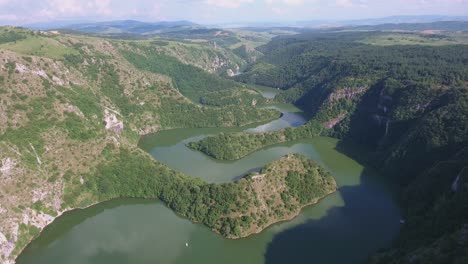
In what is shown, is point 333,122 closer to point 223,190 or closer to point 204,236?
point 223,190

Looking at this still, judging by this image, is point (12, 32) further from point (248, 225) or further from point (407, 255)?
point (407, 255)

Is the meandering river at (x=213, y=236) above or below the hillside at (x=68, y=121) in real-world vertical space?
below

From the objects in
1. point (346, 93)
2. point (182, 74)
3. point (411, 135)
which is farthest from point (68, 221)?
point (182, 74)

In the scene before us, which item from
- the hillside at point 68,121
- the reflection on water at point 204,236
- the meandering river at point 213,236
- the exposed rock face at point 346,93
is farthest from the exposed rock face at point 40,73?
the exposed rock face at point 346,93

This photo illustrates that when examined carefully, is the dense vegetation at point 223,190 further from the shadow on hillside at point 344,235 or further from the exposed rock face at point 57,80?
the exposed rock face at point 57,80

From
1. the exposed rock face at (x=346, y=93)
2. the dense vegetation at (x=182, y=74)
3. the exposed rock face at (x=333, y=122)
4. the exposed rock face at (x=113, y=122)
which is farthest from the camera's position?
the dense vegetation at (x=182, y=74)

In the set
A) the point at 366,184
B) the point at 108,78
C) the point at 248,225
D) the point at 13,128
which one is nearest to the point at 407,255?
the point at 248,225

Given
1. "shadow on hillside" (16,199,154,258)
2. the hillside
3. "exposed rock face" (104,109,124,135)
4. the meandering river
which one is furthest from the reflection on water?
"exposed rock face" (104,109,124,135)

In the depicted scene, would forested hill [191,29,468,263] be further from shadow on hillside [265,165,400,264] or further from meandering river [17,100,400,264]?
meandering river [17,100,400,264]
